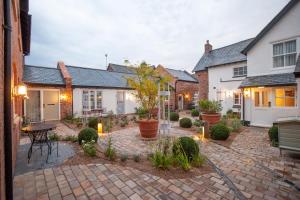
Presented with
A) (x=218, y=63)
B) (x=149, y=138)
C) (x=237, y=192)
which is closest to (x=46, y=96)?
(x=149, y=138)

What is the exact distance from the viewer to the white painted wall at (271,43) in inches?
390

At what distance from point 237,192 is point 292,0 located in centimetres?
1263

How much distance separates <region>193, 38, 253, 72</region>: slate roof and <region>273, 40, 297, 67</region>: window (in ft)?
14.8

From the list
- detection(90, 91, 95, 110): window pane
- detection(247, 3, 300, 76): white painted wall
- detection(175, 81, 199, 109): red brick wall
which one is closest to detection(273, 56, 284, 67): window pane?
detection(247, 3, 300, 76): white painted wall

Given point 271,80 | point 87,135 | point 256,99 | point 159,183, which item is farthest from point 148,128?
point 256,99

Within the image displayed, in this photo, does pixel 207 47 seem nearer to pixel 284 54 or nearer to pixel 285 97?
pixel 284 54

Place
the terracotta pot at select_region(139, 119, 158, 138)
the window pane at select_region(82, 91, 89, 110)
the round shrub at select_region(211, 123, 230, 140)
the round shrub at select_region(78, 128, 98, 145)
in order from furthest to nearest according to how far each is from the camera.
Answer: the window pane at select_region(82, 91, 89, 110) → the terracotta pot at select_region(139, 119, 158, 138) → the round shrub at select_region(211, 123, 230, 140) → the round shrub at select_region(78, 128, 98, 145)

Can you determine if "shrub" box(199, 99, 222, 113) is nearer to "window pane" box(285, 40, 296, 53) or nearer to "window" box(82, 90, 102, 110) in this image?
"window pane" box(285, 40, 296, 53)

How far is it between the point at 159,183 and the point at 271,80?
10927 mm

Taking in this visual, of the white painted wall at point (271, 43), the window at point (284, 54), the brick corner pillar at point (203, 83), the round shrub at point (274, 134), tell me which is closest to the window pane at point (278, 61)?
the window at point (284, 54)

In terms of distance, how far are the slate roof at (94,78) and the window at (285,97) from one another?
41.7 feet

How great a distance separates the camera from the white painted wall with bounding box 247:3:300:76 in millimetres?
9908

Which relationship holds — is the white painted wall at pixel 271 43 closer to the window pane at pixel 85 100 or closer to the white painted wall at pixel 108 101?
the white painted wall at pixel 108 101

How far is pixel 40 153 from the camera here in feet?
18.5
